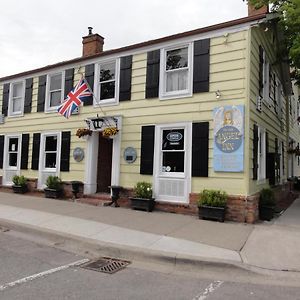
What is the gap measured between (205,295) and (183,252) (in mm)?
1673

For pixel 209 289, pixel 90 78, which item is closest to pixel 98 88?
pixel 90 78

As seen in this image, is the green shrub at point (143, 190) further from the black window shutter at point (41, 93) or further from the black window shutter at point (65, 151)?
the black window shutter at point (41, 93)

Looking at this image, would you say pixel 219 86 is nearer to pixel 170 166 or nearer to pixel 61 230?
pixel 170 166

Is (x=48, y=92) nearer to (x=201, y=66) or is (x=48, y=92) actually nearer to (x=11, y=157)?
(x=11, y=157)

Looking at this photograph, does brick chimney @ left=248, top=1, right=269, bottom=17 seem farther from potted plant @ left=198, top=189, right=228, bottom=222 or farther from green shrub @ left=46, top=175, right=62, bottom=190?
green shrub @ left=46, top=175, right=62, bottom=190

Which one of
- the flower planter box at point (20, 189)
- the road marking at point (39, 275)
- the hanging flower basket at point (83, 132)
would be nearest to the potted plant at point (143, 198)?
the hanging flower basket at point (83, 132)

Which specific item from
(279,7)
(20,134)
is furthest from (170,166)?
(20,134)

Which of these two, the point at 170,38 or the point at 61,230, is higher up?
the point at 170,38

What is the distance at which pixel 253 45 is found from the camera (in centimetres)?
1034

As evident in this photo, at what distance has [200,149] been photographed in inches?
410

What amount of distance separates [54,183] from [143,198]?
415cm

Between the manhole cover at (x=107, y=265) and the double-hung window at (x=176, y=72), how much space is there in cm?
590

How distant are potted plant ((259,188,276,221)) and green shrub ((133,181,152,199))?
3.23 metres

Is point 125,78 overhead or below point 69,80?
below
